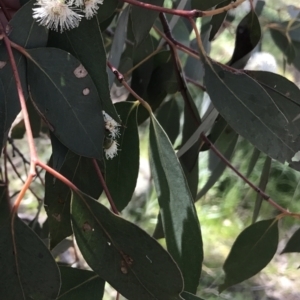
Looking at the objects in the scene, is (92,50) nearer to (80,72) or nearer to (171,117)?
(80,72)

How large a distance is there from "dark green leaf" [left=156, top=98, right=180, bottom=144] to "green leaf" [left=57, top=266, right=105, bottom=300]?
352 millimetres

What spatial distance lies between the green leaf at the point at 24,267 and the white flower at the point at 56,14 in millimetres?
163

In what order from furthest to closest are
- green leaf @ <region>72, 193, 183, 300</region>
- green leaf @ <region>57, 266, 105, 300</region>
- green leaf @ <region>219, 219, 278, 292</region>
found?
1. green leaf @ <region>219, 219, 278, 292</region>
2. green leaf @ <region>57, 266, 105, 300</region>
3. green leaf @ <region>72, 193, 183, 300</region>

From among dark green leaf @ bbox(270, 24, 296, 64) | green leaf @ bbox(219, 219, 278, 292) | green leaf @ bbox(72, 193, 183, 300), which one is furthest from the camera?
dark green leaf @ bbox(270, 24, 296, 64)

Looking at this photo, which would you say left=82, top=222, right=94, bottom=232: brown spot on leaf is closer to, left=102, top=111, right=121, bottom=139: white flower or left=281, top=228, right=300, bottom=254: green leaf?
left=102, top=111, right=121, bottom=139: white flower

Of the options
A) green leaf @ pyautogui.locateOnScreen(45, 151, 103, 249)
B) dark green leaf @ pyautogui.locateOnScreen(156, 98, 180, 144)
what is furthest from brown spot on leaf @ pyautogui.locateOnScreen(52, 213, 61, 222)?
dark green leaf @ pyautogui.locateOnScreen(156, 98, 180, 144)

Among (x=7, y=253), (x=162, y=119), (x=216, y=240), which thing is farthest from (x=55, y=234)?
(x=216, y=240)

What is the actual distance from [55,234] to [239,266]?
0.86ft

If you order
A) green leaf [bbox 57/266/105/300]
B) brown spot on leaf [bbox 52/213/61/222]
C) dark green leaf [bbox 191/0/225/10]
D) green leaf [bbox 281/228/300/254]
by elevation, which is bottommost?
green leaf [bbox 281/228/300/254]

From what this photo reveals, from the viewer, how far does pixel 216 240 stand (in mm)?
1358

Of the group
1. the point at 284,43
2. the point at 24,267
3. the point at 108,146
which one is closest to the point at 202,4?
the point at 108,146

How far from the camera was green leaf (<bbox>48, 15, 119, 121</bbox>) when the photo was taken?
375 mm

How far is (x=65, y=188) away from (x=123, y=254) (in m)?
0.14

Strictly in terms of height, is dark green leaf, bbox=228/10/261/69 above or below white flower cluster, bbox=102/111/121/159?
above
